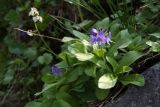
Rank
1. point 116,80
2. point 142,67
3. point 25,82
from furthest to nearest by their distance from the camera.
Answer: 1. point 25,82
2. point 142,67
3. point 116,80

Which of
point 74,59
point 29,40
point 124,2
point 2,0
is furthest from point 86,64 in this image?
point 2,0

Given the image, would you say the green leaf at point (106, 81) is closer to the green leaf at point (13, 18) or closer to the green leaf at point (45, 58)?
the green leaf at point (45, 58)

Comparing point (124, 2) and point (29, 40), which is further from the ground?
point (124, 2)

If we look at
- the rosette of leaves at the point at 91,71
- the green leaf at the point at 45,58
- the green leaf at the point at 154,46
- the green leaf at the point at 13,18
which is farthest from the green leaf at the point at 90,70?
the green leaf at the point at 13,18

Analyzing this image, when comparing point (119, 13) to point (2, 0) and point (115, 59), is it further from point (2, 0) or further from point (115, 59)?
point (2, 0)

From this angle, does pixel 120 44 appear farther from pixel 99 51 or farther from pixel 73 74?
pixel 73 74

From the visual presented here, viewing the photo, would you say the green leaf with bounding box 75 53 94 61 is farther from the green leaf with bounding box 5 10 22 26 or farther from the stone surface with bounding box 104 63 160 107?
the green leaf with bounding box 5 10 22 26

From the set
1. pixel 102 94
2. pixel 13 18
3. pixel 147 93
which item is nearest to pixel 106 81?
pixel 102 94
